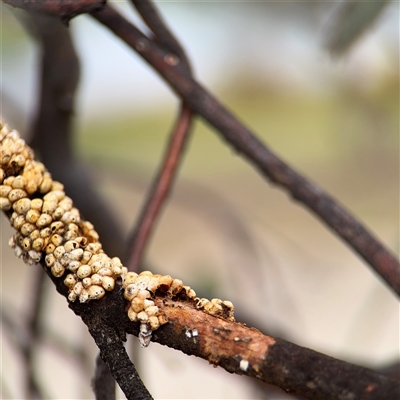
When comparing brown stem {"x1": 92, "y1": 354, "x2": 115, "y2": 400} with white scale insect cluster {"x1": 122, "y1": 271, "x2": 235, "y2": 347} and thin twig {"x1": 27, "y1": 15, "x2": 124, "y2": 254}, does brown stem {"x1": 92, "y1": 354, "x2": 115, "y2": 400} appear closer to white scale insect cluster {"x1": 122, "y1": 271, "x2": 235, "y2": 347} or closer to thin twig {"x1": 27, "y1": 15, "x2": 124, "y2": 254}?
white scale insect cluster {"x1": 122, "y1": 271, "x2": 235, "y2": 347}

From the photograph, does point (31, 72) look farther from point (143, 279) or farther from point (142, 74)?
point (143, 279)

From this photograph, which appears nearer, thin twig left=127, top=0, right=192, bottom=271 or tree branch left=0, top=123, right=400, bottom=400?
tree branch left=0, top=123, right=400, bottom=400

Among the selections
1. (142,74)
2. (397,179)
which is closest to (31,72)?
(142,74)

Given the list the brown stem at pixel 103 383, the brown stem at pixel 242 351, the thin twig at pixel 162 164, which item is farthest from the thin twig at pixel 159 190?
the brown stem at pixel 242 351

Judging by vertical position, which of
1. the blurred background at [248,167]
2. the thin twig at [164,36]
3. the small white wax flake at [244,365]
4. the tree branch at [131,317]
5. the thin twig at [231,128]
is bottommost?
the small white wax flake at [244,365]

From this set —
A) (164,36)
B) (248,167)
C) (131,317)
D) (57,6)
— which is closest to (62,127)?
(164,36)

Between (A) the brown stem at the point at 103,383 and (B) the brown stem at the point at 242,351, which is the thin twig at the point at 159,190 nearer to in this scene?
(A) the brown stem at the point at 103,383

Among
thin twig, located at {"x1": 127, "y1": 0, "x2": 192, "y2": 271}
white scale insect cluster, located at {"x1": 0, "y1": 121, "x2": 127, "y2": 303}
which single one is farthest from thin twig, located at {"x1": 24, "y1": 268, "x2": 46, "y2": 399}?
white scale insect cluster, located at {"x1": 0, "y1": 121, "x2": 127, "y2": 303}
